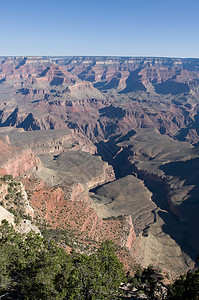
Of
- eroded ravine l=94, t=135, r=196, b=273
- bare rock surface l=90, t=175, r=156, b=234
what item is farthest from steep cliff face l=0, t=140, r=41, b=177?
eroded ravine l=94, t=135, r=196, b=273

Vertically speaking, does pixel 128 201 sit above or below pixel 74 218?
below

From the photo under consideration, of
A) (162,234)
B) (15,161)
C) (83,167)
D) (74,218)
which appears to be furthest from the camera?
(83,167)

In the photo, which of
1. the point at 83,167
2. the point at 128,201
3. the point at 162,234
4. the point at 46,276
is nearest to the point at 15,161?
the point at 46,276

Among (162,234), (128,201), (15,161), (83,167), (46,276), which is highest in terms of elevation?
(46,276)

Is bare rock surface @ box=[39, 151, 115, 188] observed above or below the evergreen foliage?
below

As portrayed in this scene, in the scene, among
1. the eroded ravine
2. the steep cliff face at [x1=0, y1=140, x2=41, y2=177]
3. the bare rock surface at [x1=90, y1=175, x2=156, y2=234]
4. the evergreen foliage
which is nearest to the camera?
the evergreen foliage

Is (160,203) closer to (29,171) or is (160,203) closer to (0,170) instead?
(29,171)

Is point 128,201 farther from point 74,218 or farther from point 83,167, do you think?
point 74,218

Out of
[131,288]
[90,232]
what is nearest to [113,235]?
[90,232]

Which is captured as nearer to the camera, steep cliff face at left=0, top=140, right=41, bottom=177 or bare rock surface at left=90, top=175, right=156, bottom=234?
steep cliff face at left=0, top=140, right=41, bottom=177

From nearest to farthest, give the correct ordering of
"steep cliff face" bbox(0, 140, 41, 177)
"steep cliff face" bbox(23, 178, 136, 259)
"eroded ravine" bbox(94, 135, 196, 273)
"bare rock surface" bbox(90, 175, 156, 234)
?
1. "steep cliff face" bbox(23, 178, 136, 259)
2. "steep cliff face" bbox(0, 140, 41, 177)
3. "eroded ravine" bbox(94, 135, 196, 273)
4. "bare rock surface" bbox(90, 175, 156, 234)

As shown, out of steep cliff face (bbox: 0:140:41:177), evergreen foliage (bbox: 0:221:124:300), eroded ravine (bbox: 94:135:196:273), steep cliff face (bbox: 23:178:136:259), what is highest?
evergreen foliage (bbox: 0:221:124:300)

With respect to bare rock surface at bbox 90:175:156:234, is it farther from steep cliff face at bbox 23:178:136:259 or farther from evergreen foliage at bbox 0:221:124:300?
evergreen foliage at bbox 0:221:124:300
